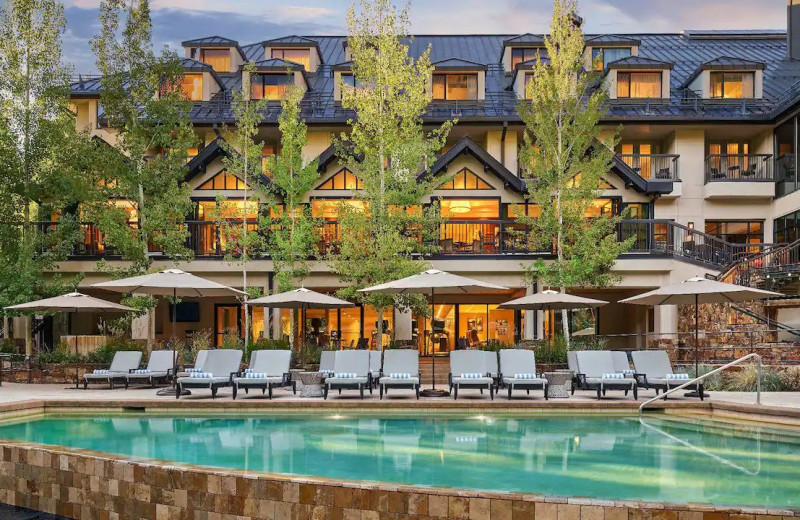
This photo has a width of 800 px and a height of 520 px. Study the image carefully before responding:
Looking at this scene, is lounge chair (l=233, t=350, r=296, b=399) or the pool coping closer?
the pool coping

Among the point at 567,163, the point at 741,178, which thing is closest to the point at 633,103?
the point at 741,178

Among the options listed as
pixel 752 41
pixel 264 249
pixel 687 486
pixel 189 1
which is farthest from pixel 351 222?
pixel 189 1

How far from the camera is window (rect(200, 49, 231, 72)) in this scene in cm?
3369

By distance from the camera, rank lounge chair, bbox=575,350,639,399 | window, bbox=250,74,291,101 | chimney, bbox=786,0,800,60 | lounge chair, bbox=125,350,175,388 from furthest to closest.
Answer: chimney, bbox=786,0,800,60 → window, bbox=250,74,291,101 → lounge chair, bbox=125,350,175,388 → lounge chair, bbox=575,350,639,399

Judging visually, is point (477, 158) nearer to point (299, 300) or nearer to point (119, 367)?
point (299, 300)

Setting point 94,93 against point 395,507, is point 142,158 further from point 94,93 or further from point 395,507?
point 395,507

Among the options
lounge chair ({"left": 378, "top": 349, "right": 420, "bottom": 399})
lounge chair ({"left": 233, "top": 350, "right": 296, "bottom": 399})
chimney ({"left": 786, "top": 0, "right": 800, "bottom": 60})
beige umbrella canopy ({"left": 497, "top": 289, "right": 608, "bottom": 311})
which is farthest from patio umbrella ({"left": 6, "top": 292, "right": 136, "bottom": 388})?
chimney ({"left": 786, "top": 0, "right": 800, "bottom": 60})

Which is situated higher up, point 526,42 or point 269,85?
point 526,42

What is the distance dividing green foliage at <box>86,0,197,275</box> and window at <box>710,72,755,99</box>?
2012 cm

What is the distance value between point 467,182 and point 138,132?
11.5 meters

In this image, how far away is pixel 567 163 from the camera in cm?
2245

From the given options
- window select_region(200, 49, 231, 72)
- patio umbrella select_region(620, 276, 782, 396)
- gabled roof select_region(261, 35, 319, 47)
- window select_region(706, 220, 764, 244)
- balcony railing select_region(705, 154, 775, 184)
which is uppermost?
gabled roof select_region(261, 35, 319, 47)

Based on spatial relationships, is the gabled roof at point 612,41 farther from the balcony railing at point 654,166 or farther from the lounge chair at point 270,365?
the lounge chair at point 270,365

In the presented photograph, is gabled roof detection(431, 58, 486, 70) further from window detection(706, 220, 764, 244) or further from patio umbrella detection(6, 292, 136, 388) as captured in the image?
patio umbrella detection(6, 292, 136, 388)
